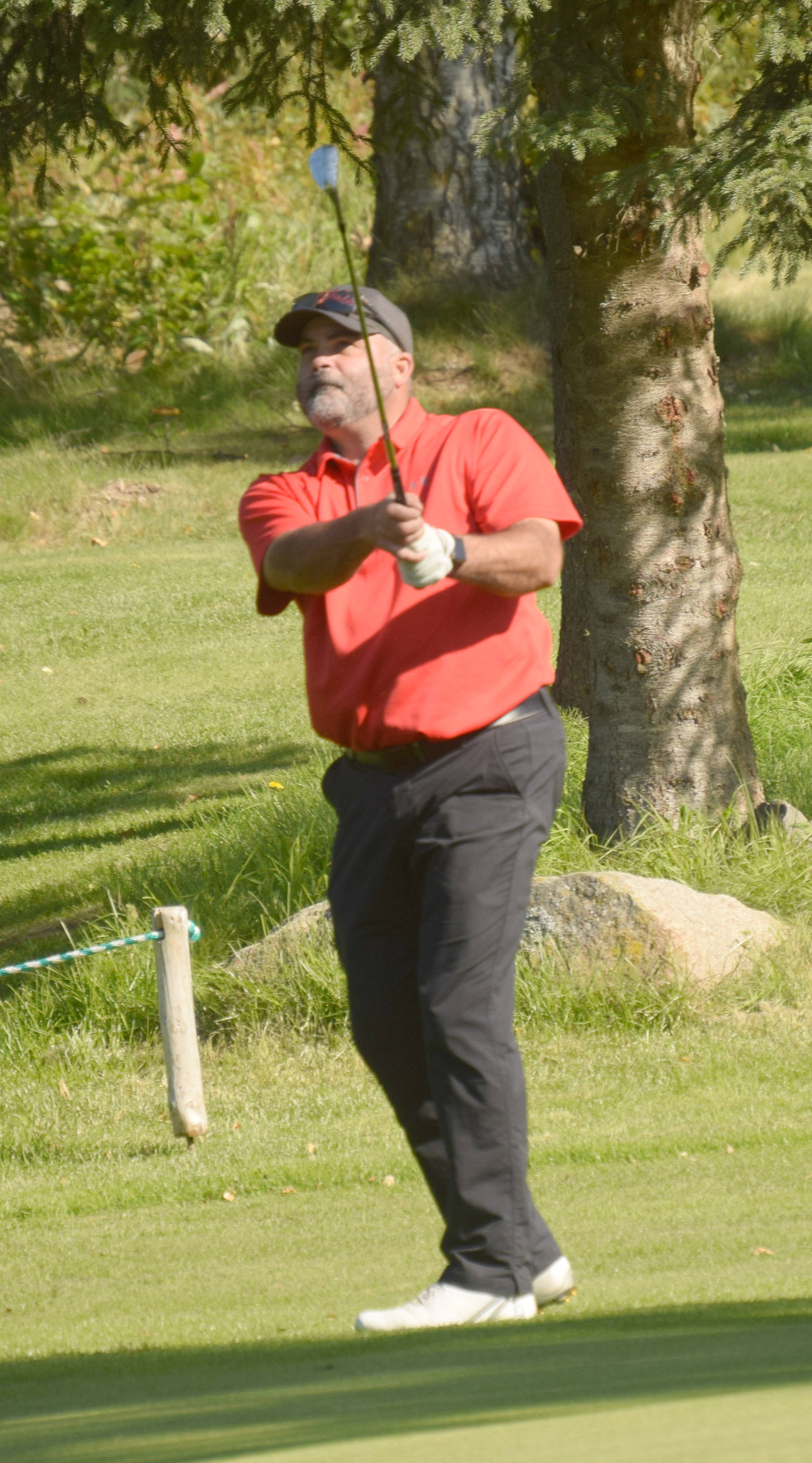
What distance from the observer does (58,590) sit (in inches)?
612

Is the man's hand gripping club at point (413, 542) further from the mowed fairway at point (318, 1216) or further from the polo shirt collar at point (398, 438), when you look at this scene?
the mowed fairway at point (318, 1216)

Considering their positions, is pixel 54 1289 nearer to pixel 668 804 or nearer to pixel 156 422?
pixel 668 804

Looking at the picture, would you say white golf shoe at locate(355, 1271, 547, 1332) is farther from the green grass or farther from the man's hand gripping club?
the man's hand gripping club

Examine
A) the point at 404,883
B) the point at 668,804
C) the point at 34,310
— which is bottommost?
the point at 668,804

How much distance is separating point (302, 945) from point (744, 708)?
222 cm

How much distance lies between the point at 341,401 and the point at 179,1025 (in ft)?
9.62

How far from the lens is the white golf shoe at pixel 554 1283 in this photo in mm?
3596

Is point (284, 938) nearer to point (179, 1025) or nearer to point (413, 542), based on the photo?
point (179, 1025)

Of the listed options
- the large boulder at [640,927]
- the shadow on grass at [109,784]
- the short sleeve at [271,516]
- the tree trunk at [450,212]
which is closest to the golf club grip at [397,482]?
the short sleeve at [271,516]

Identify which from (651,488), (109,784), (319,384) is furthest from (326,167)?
(109,784)

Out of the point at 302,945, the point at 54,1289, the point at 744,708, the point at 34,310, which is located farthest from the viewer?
the point at 34,310

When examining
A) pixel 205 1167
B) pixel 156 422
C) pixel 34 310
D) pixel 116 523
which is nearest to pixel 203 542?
pixel 116 523

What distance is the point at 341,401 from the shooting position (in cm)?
370

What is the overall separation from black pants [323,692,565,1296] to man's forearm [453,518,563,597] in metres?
0.29
